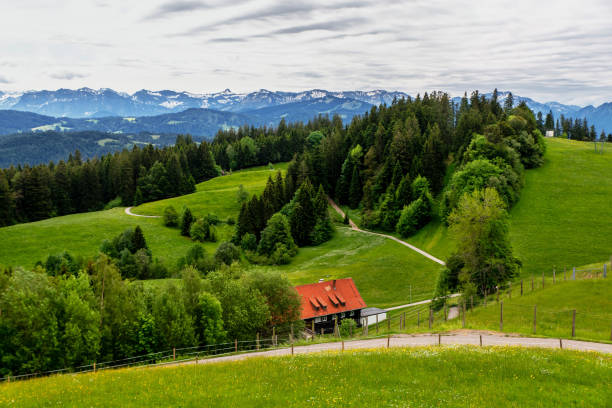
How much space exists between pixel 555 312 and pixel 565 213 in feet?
175

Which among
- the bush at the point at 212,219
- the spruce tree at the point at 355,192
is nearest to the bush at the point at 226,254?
the bush at the point at 212,219

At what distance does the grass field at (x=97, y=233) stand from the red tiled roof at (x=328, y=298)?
39.4 meters

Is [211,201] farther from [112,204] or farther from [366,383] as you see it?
[366,383]

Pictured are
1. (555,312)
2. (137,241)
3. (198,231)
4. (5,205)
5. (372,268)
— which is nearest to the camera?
(555,312)

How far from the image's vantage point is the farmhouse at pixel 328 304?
62906 millimetres

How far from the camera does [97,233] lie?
4026 inches

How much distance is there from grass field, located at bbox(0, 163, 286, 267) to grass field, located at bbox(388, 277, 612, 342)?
227ft

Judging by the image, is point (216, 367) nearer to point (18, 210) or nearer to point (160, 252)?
point (160, 252)

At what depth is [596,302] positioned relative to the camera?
3588 cm

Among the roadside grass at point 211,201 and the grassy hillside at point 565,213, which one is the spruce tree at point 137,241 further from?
the grassy hillside at point 565,213

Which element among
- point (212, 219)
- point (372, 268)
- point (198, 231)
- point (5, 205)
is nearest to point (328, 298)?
Result: point (372, 268)

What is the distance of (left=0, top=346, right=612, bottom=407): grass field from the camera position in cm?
1677

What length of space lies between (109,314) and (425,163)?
8490 cm

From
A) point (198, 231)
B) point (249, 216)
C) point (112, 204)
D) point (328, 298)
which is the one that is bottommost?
point (328, 298)
